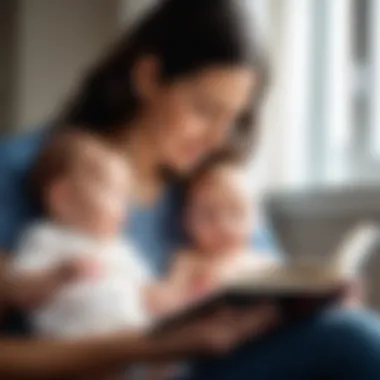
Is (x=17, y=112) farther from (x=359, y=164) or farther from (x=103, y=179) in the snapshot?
(x=359, y=164)

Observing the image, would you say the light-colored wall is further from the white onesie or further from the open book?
the open book

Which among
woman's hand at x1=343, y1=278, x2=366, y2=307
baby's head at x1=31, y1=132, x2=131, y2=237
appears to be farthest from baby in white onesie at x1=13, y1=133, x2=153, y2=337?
woman's hand at x1=343, y1=278, x2=366, y2=307

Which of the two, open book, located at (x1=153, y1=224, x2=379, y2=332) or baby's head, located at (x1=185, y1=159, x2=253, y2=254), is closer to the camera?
open book, located at (x1=153, y1=224, x2=379, y2=332)

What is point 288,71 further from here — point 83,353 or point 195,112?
point 83,353

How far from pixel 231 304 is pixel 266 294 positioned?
38 mm

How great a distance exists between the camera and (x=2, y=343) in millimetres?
947

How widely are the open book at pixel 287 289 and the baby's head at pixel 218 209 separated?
0.05m

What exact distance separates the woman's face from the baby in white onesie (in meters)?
0.07

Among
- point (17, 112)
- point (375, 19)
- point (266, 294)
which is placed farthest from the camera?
point (375, 19)

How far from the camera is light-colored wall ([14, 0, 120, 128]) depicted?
40.3 inches

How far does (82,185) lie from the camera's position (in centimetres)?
97

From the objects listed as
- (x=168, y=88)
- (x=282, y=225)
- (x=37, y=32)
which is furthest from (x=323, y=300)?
(x=37, y=32)

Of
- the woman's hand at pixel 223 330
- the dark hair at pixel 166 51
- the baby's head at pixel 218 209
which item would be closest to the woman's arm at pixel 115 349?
the woman's hand at pixel 223 330

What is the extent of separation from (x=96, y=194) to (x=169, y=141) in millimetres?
109
